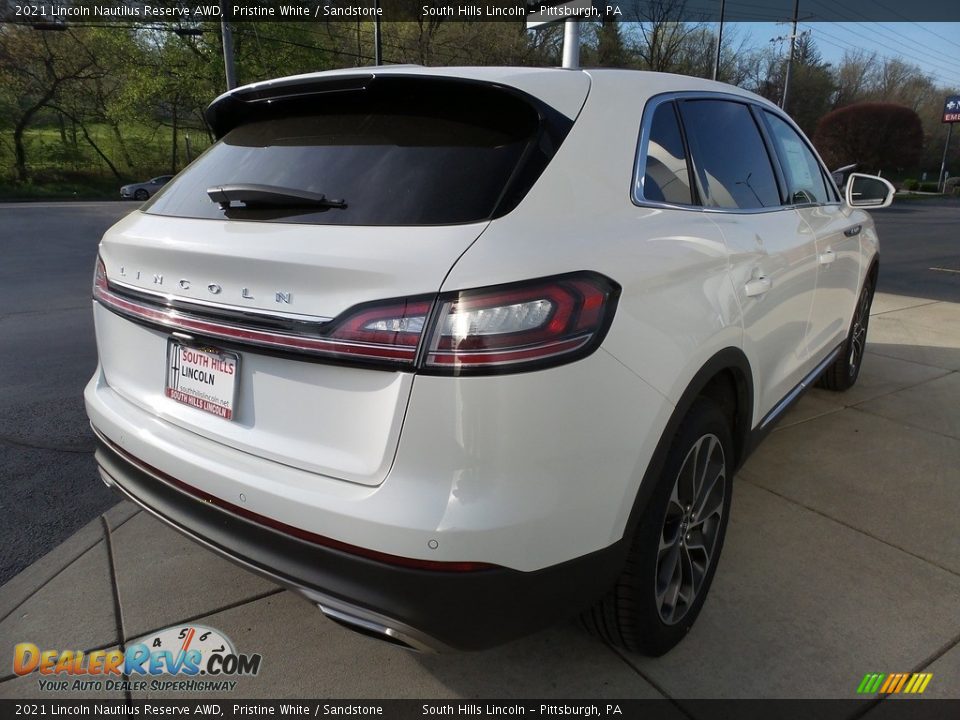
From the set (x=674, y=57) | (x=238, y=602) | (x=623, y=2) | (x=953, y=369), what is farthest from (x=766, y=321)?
(x=674, y=57)

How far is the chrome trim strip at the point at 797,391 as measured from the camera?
3.02m

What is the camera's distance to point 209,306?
1.87 m

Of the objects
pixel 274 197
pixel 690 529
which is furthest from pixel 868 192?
pixel 274 197

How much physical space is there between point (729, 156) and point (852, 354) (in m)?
2.63

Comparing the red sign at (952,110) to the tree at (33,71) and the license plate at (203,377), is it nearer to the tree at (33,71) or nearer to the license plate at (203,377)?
the tree at (33,71)

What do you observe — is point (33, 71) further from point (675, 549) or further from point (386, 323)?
point (675, 549)

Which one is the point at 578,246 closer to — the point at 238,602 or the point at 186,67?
the point at 238,602

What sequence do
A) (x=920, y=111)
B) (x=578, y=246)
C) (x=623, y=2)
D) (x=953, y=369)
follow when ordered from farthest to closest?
(x=920, y=111) < (x=623, y=2) < (x=953, y=369) < (x=578, y=246)

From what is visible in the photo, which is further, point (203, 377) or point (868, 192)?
point (868, 192)

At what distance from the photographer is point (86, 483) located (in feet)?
11.8

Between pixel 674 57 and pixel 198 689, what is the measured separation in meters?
47.6

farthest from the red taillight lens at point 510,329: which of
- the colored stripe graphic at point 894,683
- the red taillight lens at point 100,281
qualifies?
the colored stripe graphic at point 894,683

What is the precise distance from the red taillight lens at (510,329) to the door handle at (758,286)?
1059 mm

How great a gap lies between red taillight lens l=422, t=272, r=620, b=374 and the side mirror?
3643 mm
